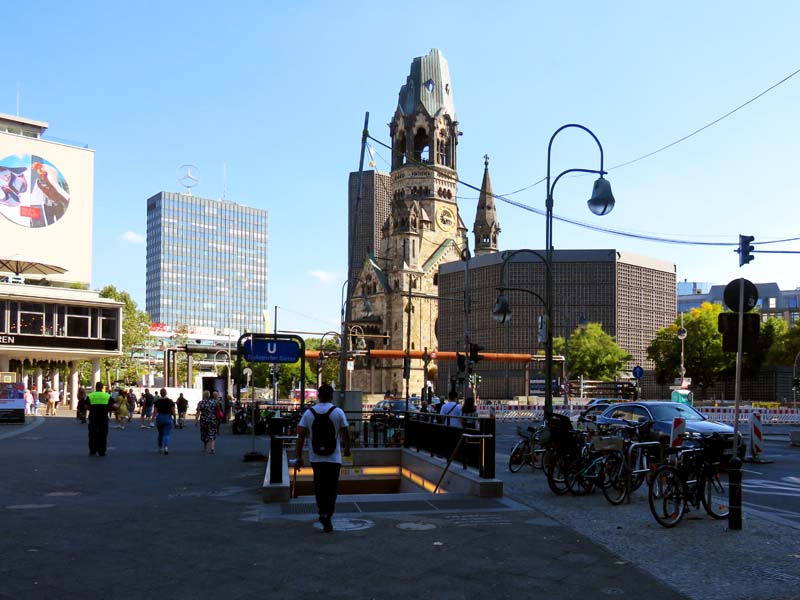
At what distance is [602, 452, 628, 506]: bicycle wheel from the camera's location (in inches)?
441

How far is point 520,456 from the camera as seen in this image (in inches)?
634

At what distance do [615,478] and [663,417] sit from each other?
22.8 ft

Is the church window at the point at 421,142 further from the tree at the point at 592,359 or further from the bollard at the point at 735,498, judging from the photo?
the bollard at the point at 735,498

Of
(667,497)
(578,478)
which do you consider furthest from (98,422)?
(667,497)

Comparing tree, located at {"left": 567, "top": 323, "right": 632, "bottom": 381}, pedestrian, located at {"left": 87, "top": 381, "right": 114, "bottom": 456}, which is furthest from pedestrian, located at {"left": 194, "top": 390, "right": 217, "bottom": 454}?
tree, located at {"left": 567, "top": 323, "right": 632, "bottom": 381}

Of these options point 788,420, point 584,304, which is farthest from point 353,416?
point 584,304

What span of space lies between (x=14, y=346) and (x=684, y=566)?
62.6 metres

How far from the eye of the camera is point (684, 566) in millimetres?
7402

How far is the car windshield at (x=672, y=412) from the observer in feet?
57.9

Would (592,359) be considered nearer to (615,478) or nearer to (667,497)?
(615,478)

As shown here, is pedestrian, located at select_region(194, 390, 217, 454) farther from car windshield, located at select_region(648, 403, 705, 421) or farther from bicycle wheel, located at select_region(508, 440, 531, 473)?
car windshield, located at select_region(648, 403, 705, 421)

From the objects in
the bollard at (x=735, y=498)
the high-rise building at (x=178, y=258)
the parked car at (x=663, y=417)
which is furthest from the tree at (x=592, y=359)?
the high-rise building at (x=178, y=258)

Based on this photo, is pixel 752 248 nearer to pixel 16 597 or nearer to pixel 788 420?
pixel 16 597

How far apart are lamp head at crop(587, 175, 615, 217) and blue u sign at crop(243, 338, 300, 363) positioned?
7.93 meters
